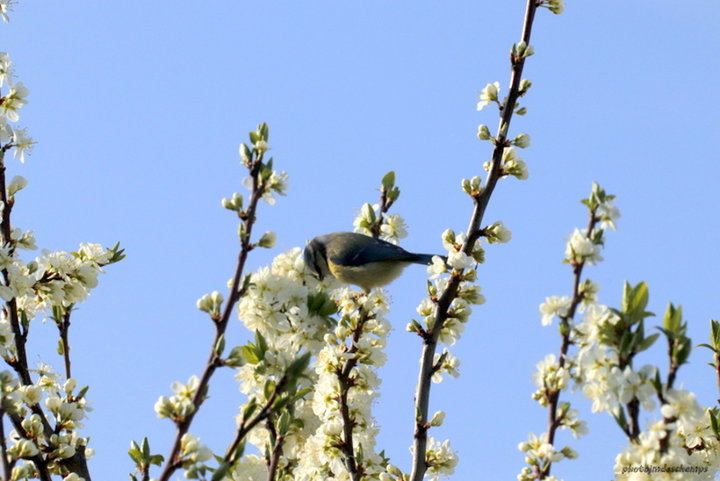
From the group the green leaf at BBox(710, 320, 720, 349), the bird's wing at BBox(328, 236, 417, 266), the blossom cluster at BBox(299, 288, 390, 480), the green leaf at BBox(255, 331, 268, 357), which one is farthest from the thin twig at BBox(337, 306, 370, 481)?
the bird's wing at BBox(328, 236, 417, 266)

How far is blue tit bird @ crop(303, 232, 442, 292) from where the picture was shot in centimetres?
701

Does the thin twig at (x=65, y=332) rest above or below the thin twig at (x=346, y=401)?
above

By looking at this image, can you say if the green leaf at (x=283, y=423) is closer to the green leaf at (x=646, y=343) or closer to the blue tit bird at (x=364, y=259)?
the green leaf at (x=646, y=343)

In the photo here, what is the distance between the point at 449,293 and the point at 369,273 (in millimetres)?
2262

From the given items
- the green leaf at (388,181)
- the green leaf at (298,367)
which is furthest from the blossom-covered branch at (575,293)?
the green leaf at (388,181)

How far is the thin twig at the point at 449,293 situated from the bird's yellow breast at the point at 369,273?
1813mm

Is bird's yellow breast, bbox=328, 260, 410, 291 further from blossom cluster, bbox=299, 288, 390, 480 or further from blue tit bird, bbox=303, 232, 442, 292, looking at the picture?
blossom cluster, bbox=299, 288, 390, 480

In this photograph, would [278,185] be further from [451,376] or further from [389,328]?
[451,376]

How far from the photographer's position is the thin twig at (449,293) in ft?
16.2

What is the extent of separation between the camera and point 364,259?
23.9ft

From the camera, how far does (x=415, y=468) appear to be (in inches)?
194

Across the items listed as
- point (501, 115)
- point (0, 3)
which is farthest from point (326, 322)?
point (0, 3)

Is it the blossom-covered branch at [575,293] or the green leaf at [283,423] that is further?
the green leaf at [283,423]

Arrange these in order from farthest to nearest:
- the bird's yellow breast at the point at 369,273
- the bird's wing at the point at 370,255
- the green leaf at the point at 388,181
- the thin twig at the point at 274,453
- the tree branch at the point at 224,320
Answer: the bird's wing at the point at 370,255 → the bird's yellow breast at the point at 369,273 → the green leaf at the point at 388,181 → the thin twig at the point at 274,453 → the tree branch at the point at 224,320
